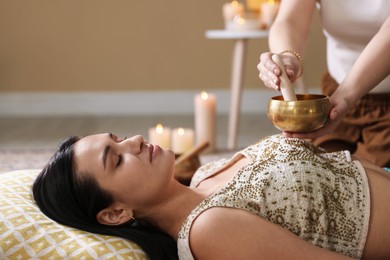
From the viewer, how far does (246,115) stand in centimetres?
527

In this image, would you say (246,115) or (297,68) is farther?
(246,115)

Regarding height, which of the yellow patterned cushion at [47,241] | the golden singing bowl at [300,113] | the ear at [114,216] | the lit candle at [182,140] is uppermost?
the golden singing bowl at [300,113]

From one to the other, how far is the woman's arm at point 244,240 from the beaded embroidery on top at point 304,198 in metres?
0.04

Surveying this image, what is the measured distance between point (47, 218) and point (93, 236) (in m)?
0.14

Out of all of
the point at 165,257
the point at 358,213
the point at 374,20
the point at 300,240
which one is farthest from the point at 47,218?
the point at 374,20

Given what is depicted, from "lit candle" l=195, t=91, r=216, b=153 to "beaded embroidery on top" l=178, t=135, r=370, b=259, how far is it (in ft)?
7.25

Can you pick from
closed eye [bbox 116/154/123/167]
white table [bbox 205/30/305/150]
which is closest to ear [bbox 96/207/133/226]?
closed eye [bbox 116/154/123/167]

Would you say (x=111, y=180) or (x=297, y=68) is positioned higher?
(x=297, y=68)

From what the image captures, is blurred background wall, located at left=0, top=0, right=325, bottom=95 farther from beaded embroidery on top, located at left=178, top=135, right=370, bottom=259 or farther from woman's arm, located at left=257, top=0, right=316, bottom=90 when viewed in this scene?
beaded embroidery on top, located at left=178, top=135, right=370, bottom=259

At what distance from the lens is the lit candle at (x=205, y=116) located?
3.94 m

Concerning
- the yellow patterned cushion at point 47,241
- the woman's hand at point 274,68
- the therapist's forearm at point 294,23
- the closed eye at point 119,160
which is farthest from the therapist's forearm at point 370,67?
the yellow patterned cushion at point 47,241

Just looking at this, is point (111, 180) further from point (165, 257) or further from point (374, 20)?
point (374, 20)

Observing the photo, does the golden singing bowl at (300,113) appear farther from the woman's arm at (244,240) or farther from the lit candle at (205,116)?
Answer: the lit candle at (205,116)

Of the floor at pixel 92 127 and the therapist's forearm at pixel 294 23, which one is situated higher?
the therapist's forearm at pixel 294 23
